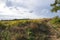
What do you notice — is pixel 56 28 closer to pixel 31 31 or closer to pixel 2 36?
pixel 31 31

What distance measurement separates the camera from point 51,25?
21969 millimetres

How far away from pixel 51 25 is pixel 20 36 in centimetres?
563

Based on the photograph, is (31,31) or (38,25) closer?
(31,31)

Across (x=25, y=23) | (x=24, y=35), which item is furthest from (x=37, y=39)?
(x=25, y=23)

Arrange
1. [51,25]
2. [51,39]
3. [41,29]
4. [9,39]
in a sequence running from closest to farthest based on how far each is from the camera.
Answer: [9,39] < [51,39] < [41,29] < [51,25]

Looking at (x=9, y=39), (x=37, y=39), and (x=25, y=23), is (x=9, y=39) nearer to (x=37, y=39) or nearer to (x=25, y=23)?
(x=37, y=39)

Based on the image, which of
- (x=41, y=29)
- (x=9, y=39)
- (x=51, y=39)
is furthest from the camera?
(x=41, y=29)

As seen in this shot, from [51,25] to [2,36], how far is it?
6916 millimetres

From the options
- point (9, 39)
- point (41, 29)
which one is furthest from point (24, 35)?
point (41, 29)

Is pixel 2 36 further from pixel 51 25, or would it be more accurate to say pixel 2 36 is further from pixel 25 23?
pixel 51 25

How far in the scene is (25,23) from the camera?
21172 mm

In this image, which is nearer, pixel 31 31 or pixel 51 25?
pixel 31 31

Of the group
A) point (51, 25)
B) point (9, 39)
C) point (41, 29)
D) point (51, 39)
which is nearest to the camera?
point (9, 39)

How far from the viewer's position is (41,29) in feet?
66.0
